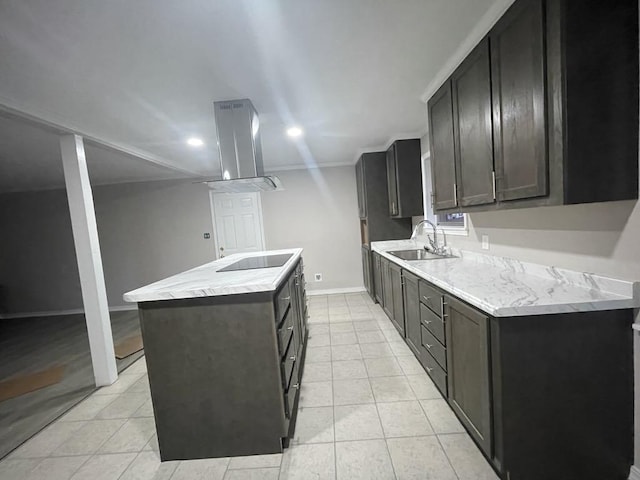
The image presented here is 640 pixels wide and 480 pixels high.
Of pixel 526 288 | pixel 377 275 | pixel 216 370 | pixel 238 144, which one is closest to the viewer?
pixel 526 288

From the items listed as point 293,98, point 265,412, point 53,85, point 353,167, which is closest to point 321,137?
point 293,98

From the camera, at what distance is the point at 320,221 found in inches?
191

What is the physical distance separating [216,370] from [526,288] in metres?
1.78

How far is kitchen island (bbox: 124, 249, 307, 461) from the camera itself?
4.99 ft

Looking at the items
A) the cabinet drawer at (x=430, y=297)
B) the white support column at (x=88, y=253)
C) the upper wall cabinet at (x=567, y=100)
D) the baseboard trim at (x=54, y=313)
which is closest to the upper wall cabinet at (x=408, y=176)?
the cabinet drawer at (x=430, y=297)

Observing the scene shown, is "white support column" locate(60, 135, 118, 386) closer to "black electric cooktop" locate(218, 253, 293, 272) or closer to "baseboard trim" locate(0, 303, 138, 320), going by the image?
"black electric cooktop" locate(218, 253, 293, 272)

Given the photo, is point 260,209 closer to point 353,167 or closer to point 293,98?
point 353,167

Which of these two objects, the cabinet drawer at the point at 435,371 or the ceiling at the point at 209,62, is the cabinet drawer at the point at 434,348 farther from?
the ceiling at the point at 209,62

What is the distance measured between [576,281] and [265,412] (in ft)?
6.08

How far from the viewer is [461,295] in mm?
1436

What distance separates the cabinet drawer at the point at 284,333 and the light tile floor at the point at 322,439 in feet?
1.82

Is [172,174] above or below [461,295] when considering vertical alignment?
above

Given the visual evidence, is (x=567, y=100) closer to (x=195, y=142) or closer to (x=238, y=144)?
(x=238, y=144)

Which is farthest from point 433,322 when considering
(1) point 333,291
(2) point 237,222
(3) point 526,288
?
(2) point 237,222
